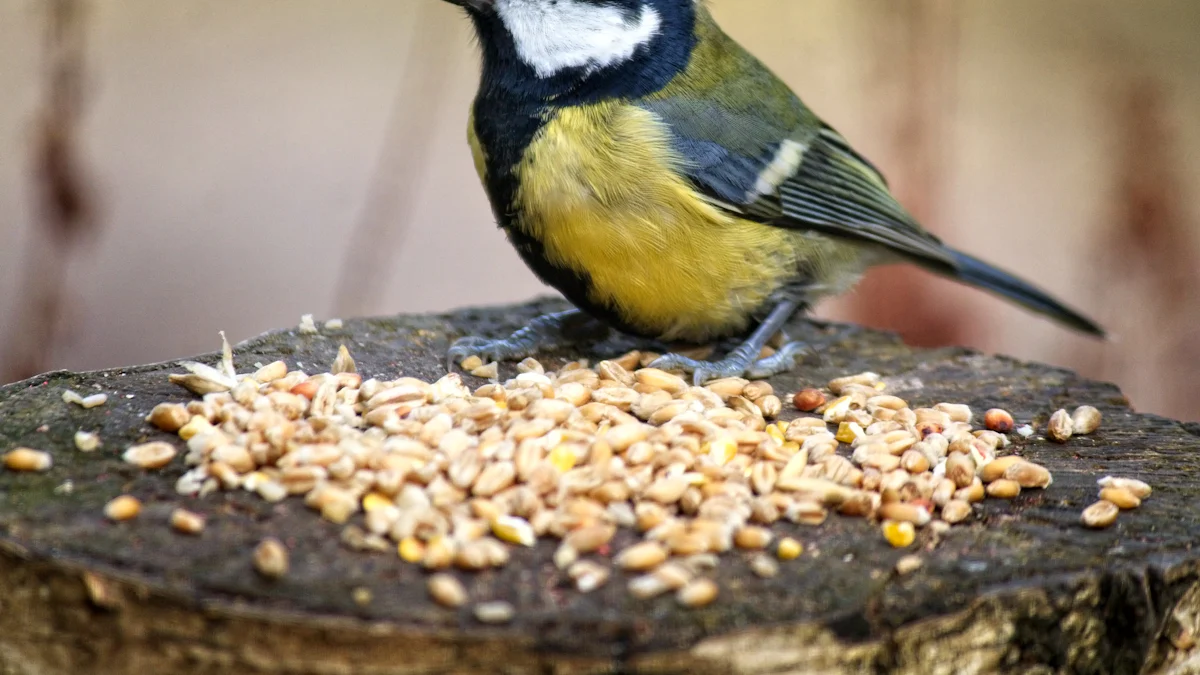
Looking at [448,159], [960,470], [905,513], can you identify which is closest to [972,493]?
[960,470]

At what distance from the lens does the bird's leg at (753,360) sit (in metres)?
2.22

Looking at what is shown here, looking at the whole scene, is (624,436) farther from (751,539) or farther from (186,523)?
(186,523)

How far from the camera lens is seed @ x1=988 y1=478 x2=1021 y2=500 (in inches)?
63.3

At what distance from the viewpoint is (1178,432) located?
6.39 ft

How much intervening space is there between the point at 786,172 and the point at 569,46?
519mm

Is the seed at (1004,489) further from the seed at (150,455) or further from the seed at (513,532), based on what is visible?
the seed at (150,455)

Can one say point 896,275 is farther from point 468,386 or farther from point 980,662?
point 980,662

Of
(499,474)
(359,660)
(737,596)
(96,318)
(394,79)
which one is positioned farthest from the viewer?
(394,79)

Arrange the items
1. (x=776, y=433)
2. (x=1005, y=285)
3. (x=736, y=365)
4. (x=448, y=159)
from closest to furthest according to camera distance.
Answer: (x=776, y=433) → (x=736, y=365) → (x=1005, y=285) → (x=448, y=159)

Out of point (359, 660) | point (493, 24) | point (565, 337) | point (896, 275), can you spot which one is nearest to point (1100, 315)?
point (896, 275)

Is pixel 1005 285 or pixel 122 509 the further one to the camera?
pixel 1005 285

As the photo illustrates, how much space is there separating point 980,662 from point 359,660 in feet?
2.31

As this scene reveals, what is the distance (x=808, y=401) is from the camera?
203cm

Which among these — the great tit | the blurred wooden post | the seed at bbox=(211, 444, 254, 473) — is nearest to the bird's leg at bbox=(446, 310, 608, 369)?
the great tit
